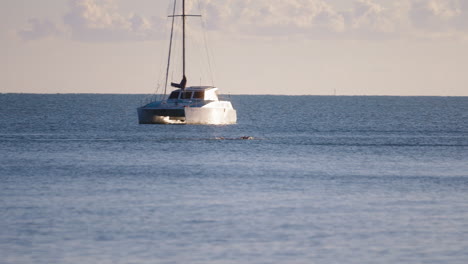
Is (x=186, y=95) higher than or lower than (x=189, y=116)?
higher

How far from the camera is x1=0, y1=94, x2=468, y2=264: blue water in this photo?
24734 mm

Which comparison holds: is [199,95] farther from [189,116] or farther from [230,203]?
[230,203]

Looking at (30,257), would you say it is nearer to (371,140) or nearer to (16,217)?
(16,217)

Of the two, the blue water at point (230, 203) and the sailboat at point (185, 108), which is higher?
the sailboat at point (185, 108)

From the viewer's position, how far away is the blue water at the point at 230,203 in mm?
24734

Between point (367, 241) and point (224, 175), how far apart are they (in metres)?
18.9

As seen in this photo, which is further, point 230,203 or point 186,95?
point 186,95

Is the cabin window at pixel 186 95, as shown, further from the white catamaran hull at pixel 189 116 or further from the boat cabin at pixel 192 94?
the white catamaran hull at pixel 189 116

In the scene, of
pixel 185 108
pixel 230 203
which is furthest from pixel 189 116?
pixel 230 203

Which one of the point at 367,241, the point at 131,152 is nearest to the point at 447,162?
the point at 131,152

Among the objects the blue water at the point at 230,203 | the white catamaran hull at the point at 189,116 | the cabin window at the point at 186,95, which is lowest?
the blue water at the point at 230,203

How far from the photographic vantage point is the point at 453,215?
31.2 metres

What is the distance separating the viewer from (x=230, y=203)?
33.8 m

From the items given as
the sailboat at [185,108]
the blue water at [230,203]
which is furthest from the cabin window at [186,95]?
the blue water at [230,203]
